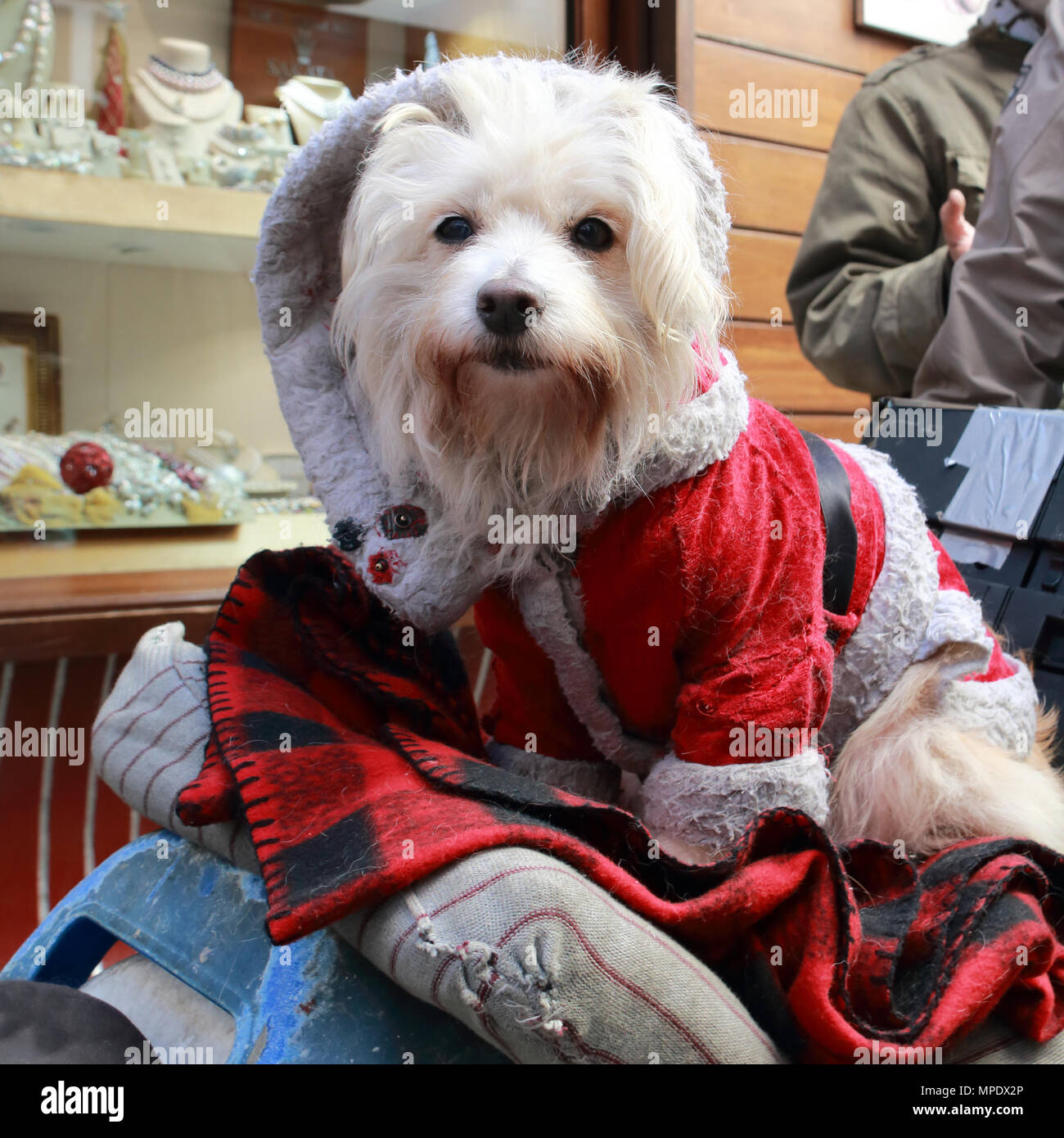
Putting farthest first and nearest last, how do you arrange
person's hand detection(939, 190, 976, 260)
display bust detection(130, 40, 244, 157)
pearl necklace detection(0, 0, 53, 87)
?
display bust detection(130, 40, 244, 157) → pearl necklace detection(0, 0, 53, 87) → person's hand detection(939, 190, 976, 260)

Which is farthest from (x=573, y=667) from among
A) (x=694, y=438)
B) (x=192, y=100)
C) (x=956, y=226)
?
(x=192, y=100)

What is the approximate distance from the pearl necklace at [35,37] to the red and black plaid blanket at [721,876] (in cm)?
137

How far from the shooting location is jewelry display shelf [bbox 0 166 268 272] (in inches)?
68.0

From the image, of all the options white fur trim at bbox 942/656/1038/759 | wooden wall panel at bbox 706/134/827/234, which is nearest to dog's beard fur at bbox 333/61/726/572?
white fur trim at bbox 942/656/1038/759

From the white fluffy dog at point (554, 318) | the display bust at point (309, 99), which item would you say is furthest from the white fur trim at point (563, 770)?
the display bust at point (309, 99)

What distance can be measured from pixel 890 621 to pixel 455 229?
2.07ft

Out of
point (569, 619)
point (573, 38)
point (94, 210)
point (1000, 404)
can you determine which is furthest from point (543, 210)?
point (573, 38)

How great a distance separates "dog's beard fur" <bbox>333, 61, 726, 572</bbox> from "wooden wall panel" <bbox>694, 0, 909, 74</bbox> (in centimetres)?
175

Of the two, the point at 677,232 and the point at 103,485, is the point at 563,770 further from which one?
the point at 103,485

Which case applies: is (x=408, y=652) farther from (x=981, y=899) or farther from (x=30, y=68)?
(x=30, y=68)

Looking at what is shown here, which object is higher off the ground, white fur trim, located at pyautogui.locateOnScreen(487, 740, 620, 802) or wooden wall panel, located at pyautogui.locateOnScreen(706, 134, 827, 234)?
wooden wall panel, located at pyautogui.locateOnScreen(706, 134, 827, 234)

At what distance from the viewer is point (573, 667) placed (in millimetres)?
1026

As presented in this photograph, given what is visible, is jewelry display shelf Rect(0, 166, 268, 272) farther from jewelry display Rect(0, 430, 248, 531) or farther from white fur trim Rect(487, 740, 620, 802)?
white fur trim Rect(487, 740, 620, 802)

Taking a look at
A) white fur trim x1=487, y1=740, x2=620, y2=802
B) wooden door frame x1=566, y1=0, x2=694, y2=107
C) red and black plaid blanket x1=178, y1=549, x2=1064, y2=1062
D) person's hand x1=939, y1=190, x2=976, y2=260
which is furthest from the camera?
wooden door frame x1=566, y1=0, x2=694, y2=107
